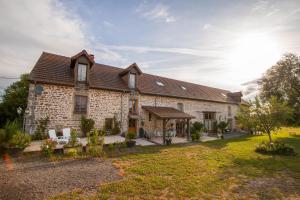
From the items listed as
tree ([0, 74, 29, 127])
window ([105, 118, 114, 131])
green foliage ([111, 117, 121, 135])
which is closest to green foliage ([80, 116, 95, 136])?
window ([105, 118, 114, 131])

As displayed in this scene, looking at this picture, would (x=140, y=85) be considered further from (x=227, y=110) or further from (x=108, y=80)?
(x=227, y=110)

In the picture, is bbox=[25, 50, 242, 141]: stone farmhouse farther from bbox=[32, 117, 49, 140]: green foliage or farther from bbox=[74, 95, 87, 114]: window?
bbox=[32, 117, 49, 140]: green foliage

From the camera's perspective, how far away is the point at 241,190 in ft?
18.5

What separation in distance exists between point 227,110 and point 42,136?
2486cm

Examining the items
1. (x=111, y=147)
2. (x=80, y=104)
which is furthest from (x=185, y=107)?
(x=111, y=147)

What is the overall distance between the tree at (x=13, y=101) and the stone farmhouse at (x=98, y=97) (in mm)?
9682

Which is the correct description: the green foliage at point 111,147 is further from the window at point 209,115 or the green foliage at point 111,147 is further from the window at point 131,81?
the window at point 209,115

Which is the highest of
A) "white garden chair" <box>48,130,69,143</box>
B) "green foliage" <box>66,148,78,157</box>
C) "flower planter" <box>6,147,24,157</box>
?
"white garden chair" <box>48,130,69,143</box>

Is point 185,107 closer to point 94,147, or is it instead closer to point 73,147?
point 94,147

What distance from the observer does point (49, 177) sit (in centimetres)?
612

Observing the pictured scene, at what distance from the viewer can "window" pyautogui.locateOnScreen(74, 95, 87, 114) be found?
13930 millimetres

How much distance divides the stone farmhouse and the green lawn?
653 cm

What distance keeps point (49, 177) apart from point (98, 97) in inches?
367

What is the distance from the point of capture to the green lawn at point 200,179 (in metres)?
5.20
